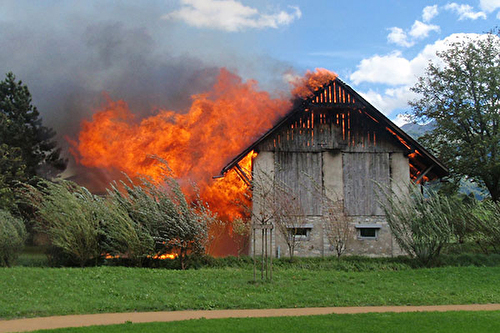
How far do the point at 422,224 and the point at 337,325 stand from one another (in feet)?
37.7

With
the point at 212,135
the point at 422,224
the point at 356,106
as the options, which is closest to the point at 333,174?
the point at 356,106

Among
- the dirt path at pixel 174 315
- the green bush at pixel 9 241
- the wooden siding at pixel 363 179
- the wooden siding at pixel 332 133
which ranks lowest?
the dirt path at pixel 174 315

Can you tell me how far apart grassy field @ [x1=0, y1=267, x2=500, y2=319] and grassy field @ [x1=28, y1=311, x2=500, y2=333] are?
71.7 inches

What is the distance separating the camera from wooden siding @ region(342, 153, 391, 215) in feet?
77.6

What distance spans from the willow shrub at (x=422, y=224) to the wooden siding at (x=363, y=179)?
2191 mm

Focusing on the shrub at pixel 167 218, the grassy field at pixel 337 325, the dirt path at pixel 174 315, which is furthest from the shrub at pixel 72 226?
the grassy field at pixel 337 325

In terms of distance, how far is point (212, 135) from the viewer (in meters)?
25.5

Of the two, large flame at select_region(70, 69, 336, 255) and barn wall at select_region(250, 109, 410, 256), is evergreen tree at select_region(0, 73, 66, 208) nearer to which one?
large flame at select_region(70, 69, 336, 255)

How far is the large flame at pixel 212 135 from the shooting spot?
25016 mm

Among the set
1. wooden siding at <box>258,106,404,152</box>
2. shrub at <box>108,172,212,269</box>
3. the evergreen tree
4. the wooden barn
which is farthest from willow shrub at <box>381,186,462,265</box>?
the evergreen tree

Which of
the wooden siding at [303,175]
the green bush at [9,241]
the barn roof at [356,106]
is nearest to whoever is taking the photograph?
the green bush at [9,241]

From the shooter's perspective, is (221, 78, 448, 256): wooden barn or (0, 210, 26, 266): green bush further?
(221, 78, 448, 256): wooden barn

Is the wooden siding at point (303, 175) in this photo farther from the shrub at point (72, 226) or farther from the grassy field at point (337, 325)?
the grassy field at point (337, 325)

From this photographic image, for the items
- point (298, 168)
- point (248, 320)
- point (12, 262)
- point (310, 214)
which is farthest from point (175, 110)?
point (248, 320)
